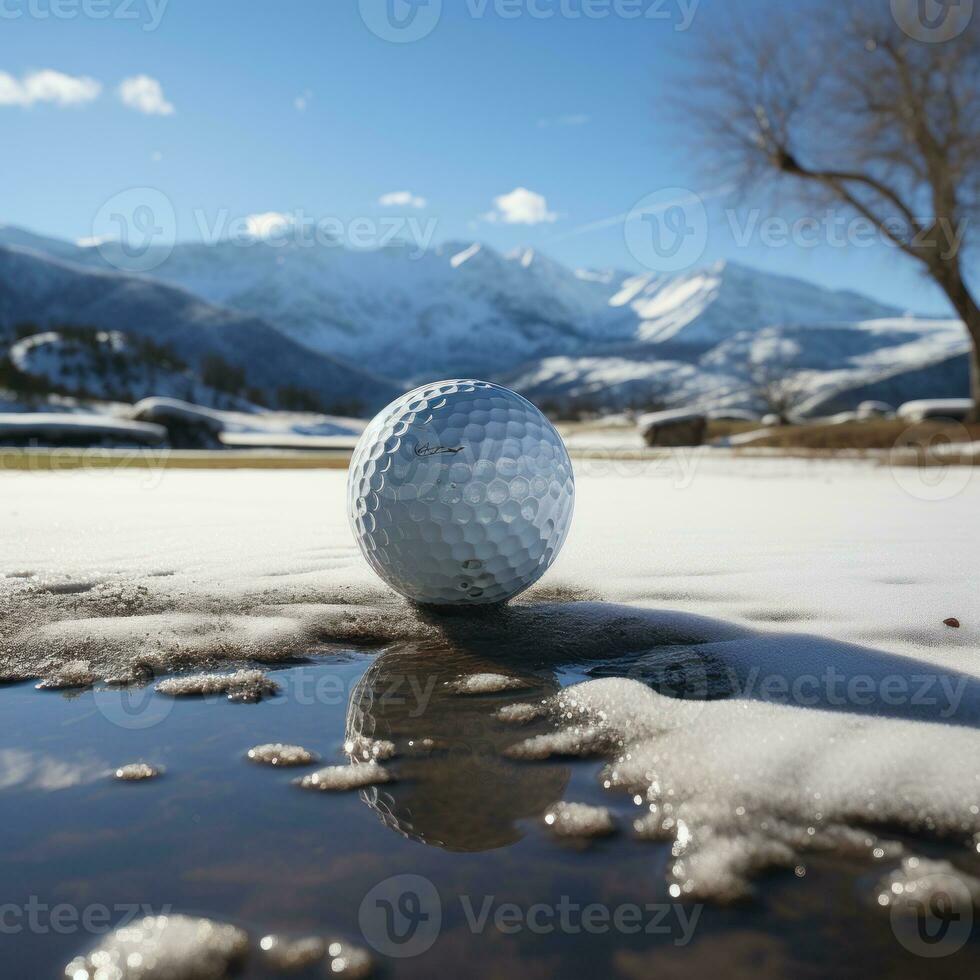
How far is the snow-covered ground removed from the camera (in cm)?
160

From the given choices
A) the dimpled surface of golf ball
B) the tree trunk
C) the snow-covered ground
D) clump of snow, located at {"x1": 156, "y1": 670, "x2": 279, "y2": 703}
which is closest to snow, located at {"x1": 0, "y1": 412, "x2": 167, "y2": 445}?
the snow-covered ground

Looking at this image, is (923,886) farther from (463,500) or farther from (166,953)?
(463,500)

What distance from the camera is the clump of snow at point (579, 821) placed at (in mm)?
1518

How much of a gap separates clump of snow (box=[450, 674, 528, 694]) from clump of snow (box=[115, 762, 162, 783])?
0.81m

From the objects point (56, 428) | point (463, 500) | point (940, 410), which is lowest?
point (940, 410)

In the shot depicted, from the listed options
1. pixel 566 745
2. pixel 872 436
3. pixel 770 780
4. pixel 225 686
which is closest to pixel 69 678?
pixel 225 686

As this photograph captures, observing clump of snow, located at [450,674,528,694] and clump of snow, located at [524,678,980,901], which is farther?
clump of snow, located at [450,674,528,694]

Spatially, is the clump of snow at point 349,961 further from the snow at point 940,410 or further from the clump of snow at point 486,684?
the snow at point 940,410

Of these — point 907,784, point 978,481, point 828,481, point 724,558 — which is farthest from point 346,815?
point 978,481

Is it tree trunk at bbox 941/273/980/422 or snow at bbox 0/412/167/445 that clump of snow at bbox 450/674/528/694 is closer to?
tree trunk at bbox 941/273/980/422

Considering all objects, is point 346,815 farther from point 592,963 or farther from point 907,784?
point 907,784

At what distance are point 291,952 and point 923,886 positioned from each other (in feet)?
3.32

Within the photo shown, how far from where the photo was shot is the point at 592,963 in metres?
1.17

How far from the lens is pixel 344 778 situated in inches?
67.8
